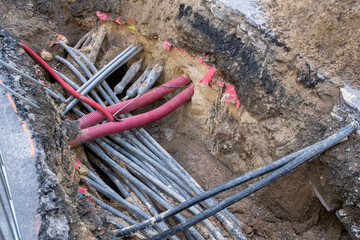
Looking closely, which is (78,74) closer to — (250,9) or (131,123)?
(131,123)

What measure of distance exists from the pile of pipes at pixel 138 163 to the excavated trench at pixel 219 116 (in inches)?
7.1

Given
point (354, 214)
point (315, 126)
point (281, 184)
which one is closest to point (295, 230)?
point (281, 184)

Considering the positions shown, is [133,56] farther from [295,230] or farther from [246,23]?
[295,230]

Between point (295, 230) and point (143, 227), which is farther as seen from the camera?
point (295, 230)

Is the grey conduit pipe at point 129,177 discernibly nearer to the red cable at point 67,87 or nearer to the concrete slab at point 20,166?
the red cable at point 67,87

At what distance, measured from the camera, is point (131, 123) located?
4.01 meters

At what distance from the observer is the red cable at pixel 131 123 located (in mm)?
3742

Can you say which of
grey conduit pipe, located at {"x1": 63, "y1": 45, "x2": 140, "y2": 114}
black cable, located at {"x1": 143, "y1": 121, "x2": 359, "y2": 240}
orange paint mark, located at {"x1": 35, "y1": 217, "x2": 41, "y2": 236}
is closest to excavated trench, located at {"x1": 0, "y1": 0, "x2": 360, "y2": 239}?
orange paint mark, located at {"x1": 35, "y1": 217, "x2": 41, "y2": 236}

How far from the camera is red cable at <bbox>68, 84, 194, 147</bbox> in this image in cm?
374

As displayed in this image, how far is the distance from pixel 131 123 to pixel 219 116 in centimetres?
105

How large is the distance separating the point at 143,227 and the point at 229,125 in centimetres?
159

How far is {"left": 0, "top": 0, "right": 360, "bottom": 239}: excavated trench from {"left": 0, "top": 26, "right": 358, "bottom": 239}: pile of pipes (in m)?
0.18

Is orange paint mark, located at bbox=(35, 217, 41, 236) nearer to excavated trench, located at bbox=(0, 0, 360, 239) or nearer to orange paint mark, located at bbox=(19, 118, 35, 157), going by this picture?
excavated trench, located at bbox=(0, 0, 360, 239)

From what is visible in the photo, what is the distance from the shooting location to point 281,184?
3426mm
